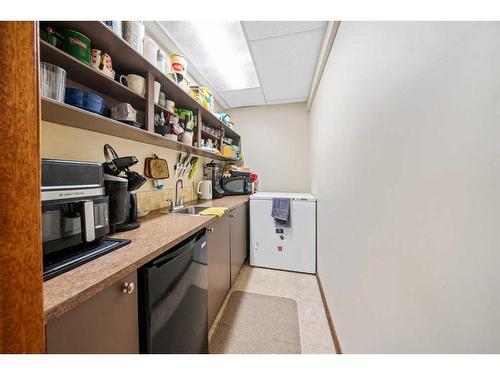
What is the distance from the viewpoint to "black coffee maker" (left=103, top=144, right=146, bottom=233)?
2.90ft

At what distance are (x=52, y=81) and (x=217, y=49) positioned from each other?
144 cm

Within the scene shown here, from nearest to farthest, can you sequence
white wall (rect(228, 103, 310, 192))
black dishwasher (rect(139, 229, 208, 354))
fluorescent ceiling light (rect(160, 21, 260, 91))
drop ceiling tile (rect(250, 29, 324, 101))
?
black dishwasher (rect(139, 229, 208, 354)) < fluorescent ceiling light (rect(160, 21, 260, 91)) < drop ceiling tile (rect(250, 29, 324, 101)) < white wall (rect(228, 103, 310, 192))

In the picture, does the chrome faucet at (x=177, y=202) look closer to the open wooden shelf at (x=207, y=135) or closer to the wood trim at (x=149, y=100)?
the open wooden shelf at (x=207, y=135)

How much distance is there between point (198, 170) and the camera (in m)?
2.43

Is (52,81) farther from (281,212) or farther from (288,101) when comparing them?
(288,101)

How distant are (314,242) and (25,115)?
2329 mm

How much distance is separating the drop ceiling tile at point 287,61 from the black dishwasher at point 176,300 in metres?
1.76

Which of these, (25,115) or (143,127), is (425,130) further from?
(143,127)

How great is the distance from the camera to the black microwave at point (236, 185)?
105 inches

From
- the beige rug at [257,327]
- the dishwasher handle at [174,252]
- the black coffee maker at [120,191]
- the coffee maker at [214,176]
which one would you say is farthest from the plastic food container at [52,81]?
the coffee maker at [214,176]

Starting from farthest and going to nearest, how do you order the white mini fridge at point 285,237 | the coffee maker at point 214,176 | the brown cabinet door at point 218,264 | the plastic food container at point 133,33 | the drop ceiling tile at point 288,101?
1. the drop ceiling tile at point 288,101
2. the coffee maker at point 214,176
3. the white mini fridge at point 285,237
4. the brown cabinet door at point 218,264
5. the plastic food container at point 133,33

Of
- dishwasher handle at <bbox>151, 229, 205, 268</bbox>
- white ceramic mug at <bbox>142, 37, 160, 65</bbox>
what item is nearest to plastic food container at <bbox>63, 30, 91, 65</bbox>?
white ceramic mug at <bbox>142, 37, 160, 65</bbox>

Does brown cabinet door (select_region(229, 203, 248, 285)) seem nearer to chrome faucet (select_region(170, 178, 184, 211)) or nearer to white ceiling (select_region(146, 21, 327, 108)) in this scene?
chrome faucet (select_region(170, 178, 184, 211))
